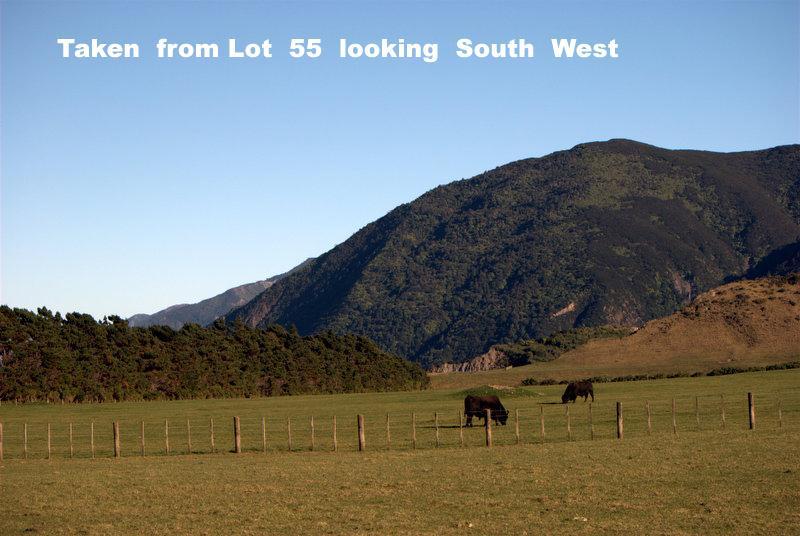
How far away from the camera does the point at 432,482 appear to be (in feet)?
102

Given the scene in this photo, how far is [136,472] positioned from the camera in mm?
36875

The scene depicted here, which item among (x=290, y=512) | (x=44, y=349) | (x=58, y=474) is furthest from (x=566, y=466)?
(x=44, y=349)

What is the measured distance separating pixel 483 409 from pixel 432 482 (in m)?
25.6

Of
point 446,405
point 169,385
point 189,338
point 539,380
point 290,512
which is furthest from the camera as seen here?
point 539,380

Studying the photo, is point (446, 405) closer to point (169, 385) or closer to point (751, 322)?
point (169, 385)

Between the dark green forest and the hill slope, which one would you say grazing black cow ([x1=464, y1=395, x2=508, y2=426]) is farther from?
the hill slope

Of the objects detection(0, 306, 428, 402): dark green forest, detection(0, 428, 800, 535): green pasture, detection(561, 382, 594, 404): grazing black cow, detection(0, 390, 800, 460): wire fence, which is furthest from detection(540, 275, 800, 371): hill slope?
detection(0, 428, 800, 535): green pasture

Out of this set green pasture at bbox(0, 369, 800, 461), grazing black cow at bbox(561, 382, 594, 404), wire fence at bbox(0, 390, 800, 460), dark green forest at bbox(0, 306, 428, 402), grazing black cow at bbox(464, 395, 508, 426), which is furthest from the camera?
dark green forest at bbox(0, 306, 428, 402)

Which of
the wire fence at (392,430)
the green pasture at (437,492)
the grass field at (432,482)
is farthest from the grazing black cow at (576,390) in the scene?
the green pasture at (437,492)

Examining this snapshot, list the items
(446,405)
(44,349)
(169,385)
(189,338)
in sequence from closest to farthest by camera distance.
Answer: (446,405) → (44,349) → (169,385) → (189,338)

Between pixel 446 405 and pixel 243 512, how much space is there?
55.1 metres

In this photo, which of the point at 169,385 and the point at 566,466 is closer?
the point at 566,466

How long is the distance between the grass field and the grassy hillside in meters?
82.6

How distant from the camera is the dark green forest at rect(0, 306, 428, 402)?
97.0 m
